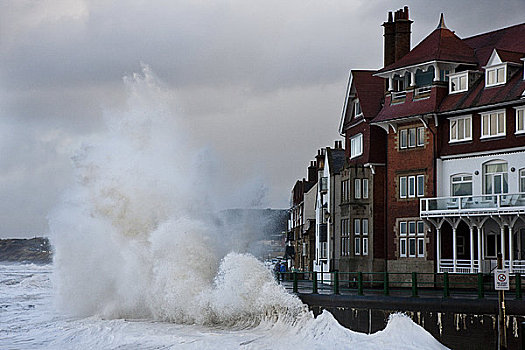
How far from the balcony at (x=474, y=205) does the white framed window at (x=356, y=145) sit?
574 centimetres

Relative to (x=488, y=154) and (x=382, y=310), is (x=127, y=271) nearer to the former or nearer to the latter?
(x=382, y=310)

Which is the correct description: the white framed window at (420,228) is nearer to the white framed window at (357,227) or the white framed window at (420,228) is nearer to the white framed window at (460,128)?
the white framed window at (357,227)

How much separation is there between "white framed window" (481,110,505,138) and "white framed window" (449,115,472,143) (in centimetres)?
71

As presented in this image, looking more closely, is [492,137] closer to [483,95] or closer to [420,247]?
[483,95]

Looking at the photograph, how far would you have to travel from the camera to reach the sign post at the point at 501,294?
22.7 meters

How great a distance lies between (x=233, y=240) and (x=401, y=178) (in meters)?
8.48

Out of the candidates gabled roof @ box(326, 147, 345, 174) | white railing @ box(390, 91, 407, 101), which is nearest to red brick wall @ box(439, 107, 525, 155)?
white railing @ box(390, 91, 407, 101)

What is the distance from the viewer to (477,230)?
3619 cm

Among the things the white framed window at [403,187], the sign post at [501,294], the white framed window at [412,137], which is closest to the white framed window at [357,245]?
the white framed window at [403,187]

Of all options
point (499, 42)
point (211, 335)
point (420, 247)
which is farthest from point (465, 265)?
point (211, 335)

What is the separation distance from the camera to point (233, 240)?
40219 mm

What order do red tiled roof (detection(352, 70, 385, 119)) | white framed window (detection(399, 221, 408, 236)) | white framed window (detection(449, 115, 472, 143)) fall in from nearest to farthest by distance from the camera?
1. white framed window (detection(449, 115, 472, 143))
2. white framed window (detection(399, 221, 408, 236))
3. red tiled roof (detection(352, 70, 385, 119))

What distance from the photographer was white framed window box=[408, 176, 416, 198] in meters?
38.7

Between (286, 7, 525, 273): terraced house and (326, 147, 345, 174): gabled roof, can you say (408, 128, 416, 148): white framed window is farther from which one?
(326, 147, 345, 174): gabled roof
